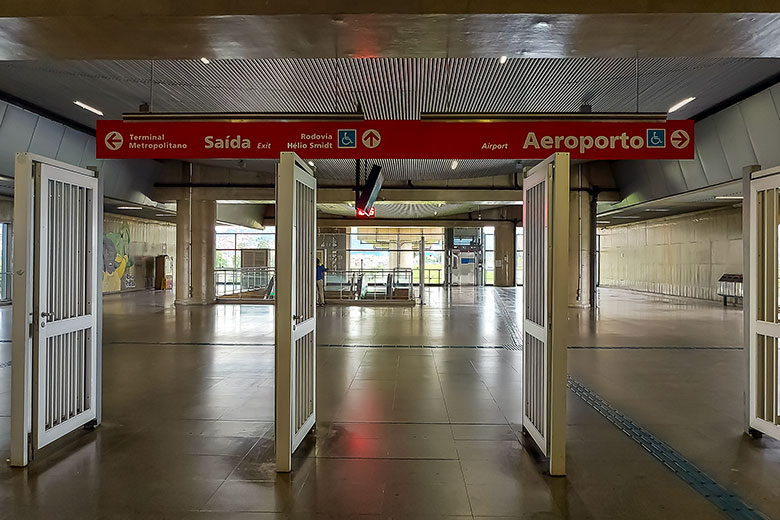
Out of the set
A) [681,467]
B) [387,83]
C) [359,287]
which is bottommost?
[681,467]

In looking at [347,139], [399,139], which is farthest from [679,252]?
[347,139]

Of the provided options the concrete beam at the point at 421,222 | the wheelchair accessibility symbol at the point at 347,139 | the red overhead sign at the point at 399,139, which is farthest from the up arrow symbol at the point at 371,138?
the concrete beam at the point at 421,222

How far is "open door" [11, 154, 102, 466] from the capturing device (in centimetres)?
355

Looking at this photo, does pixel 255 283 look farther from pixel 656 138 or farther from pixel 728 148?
pixel 656 138

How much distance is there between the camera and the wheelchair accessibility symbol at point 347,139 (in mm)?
6168

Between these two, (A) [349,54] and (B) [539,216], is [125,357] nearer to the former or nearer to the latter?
(A) [349,54]

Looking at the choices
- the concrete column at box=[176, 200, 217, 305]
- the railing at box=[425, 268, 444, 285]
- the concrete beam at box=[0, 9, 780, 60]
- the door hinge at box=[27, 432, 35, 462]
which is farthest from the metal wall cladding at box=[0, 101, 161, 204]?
the railing at box=[425, 268, 444, 285]

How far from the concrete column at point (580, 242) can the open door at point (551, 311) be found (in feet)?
42.2

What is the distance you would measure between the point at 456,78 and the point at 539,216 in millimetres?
4819

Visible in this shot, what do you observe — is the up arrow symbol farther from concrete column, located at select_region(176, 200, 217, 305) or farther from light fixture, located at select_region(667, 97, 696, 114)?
concrete column, located at select_region(176, 200, 217, 305)

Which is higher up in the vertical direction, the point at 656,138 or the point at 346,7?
the point at 346,7

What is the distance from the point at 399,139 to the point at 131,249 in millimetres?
18941

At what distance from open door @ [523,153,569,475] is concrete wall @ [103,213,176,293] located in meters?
19.0

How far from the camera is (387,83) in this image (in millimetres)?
8180
